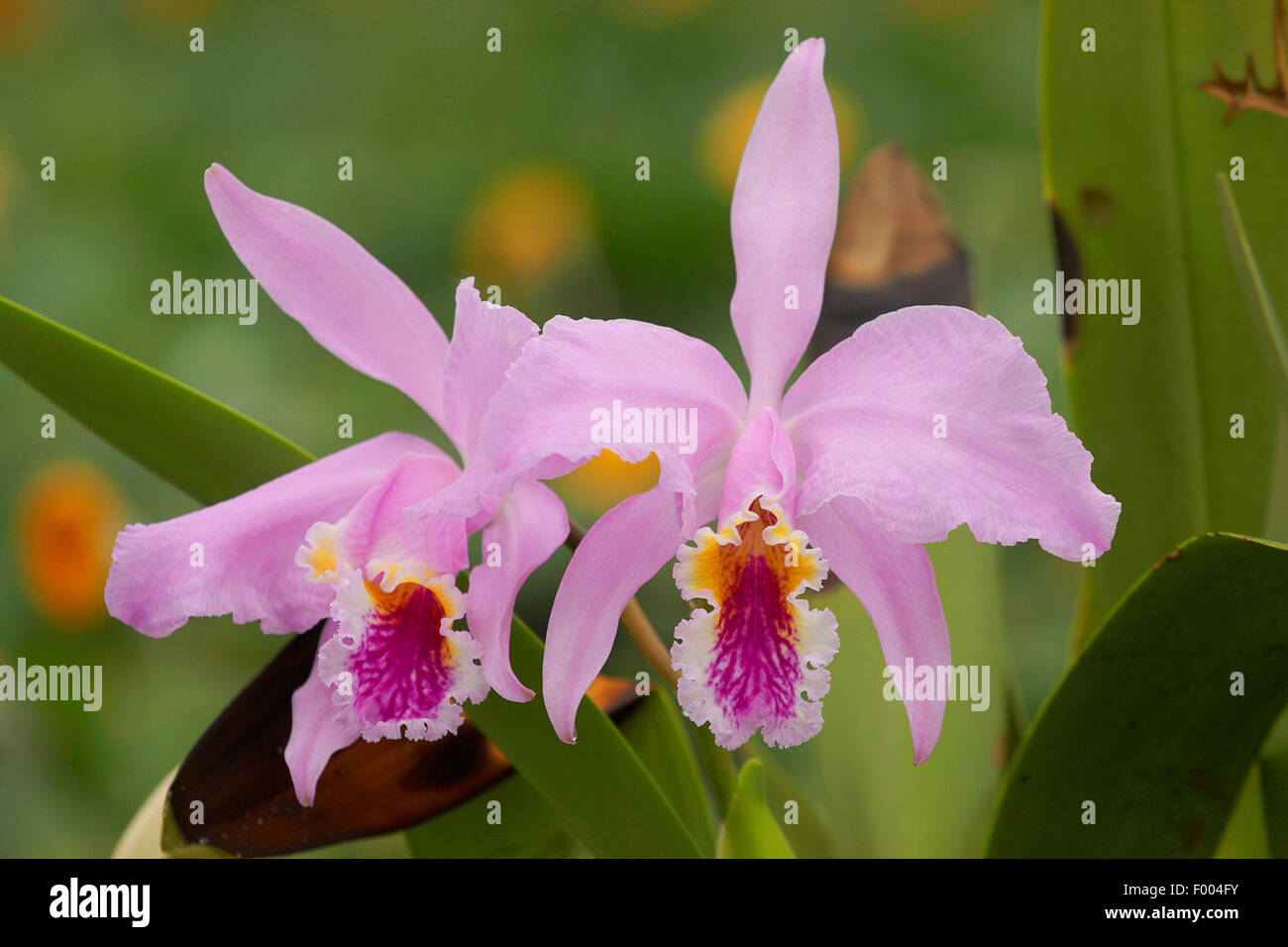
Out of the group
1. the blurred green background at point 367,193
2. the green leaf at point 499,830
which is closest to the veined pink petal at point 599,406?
the green leaf at point 499,830

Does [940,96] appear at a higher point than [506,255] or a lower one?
higher

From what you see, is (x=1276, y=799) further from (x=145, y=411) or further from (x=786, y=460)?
(x=145, y=411)

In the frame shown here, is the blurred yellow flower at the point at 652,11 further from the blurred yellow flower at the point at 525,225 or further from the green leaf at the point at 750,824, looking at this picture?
the green leaf at the point at 750,824

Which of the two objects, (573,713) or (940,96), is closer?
(573,713)

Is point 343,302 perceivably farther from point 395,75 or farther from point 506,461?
point 395,75

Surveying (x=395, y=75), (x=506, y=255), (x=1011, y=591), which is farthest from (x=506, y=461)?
(x=395, y=75)
